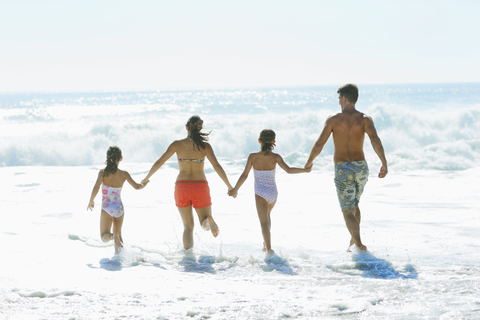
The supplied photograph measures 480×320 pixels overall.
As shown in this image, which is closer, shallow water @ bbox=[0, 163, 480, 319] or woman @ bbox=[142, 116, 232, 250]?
shallow water @ bbox=[0, 163, 480, 319]

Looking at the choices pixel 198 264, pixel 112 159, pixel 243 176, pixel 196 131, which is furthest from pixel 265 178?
pixel 112 159

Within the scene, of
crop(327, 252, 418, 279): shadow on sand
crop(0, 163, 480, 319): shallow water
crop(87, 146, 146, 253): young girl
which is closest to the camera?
crop(0, 163, 480, 319): shallow water

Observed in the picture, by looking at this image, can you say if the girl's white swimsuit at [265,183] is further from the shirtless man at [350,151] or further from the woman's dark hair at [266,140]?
→ the shirtless man at [350,151]

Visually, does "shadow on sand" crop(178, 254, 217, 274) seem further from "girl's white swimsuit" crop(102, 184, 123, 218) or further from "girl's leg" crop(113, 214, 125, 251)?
"girl's white swimsuit" crop(102, 184, 123, 218)

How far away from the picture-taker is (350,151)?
4.99 meters

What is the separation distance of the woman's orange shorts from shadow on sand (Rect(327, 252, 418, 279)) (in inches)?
62.3

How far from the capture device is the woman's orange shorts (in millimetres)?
5031

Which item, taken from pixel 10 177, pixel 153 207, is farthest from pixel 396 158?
pixel 10 177

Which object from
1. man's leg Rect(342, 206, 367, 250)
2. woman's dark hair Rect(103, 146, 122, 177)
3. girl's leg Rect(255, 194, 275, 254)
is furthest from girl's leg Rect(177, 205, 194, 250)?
man's leg Rect(342, 206, 367, 250)

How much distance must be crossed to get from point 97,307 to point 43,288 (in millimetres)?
743

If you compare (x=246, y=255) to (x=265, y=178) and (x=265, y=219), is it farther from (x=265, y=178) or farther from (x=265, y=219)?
(x=265, y=178)

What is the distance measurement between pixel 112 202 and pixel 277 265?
2.04 meters

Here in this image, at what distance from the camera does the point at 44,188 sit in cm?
997

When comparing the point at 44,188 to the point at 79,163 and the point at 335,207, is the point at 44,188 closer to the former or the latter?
the point at 335,207
